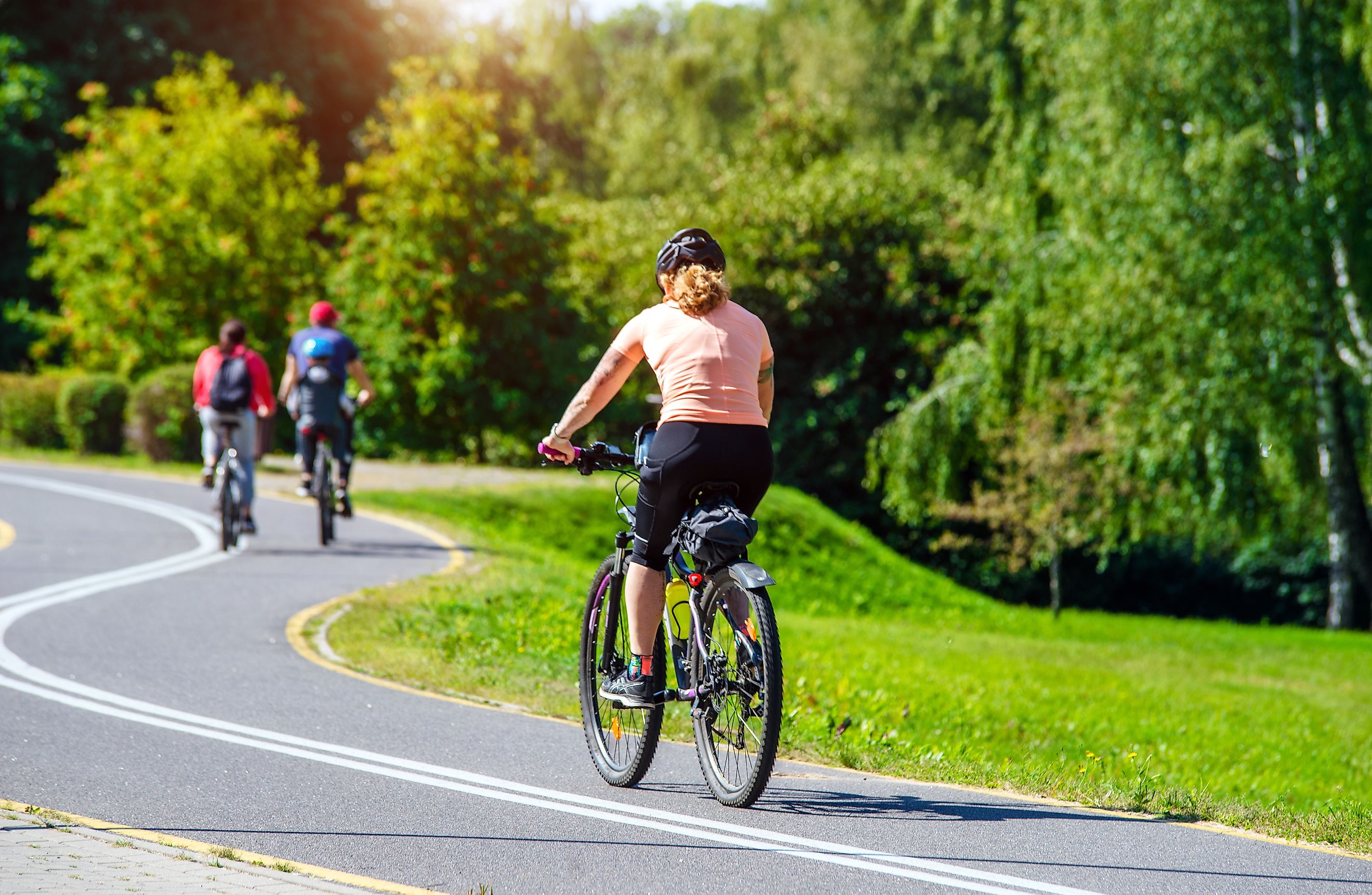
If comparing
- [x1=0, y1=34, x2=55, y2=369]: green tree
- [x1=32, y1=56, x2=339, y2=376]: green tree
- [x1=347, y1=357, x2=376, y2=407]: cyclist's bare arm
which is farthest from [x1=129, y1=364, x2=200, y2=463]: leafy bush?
[x1=347, y1=357, x2=376, y2=407]: cyclist's bare arm

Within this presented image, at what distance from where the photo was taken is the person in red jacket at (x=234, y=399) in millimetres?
12609

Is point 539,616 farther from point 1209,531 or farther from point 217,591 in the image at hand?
point 1209,531

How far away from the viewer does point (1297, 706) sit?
45.8ft

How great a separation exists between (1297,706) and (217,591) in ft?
33.3

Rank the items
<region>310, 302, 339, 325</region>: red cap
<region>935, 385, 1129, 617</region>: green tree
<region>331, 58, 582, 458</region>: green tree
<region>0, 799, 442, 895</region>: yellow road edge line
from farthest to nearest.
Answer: <region>331, 58, 582, 458</region>: green tree, <region>935, 385, 1129, 617</region>: green tree, <region>310, 302, 339, 325</region>: red cap, <region>0, 799, 442, 895</region>: yellow road edge line

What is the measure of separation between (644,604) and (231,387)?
8.25 m

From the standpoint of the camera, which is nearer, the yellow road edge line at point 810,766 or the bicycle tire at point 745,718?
the bicycle tire at point 745,718

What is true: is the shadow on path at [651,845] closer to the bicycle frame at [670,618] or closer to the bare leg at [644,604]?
the bicycle frame at [670,618]

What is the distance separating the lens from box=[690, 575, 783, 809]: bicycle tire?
485 cm

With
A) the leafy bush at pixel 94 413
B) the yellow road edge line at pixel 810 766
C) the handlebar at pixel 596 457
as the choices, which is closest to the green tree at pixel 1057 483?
the yellow road edge line at pixel 810 766

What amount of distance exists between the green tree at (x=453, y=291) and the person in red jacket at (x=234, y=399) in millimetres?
11947

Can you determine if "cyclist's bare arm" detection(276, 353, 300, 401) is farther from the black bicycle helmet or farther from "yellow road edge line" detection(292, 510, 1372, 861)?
the black bicycle helmet

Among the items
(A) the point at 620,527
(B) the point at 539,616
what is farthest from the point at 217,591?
(A) the point at 620,527

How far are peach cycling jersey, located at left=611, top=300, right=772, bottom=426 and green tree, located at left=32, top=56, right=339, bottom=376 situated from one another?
22.0 meters
